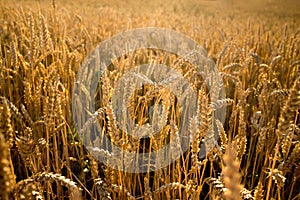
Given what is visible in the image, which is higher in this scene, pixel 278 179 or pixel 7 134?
pixel 7 134

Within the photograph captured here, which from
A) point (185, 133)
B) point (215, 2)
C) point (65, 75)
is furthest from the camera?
point (215, 2)

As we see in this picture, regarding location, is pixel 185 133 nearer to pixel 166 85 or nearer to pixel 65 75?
pixel 166 85

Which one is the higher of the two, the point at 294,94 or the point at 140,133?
the point at 294,94

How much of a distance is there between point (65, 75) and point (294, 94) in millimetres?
1077

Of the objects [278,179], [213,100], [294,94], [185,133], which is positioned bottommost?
[185,133]

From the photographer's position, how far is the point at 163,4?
31.3 feet

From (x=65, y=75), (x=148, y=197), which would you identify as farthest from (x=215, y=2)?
(x=148, y=197)

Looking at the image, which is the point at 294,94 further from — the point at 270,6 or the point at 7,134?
the point at 270,6

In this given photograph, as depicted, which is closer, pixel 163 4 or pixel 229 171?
pixel 229 171

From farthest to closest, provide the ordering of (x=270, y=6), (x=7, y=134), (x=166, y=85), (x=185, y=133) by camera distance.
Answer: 1. (x=270, y=6)
2. (x=185, y=133)
3. (x=166, y=85)
4. (x=7, y=134)

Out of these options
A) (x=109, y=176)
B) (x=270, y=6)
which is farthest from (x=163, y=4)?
(x=109, y=176)

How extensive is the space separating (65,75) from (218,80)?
2.57 feet

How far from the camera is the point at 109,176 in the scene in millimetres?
825

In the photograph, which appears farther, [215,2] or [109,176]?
[215,2]
